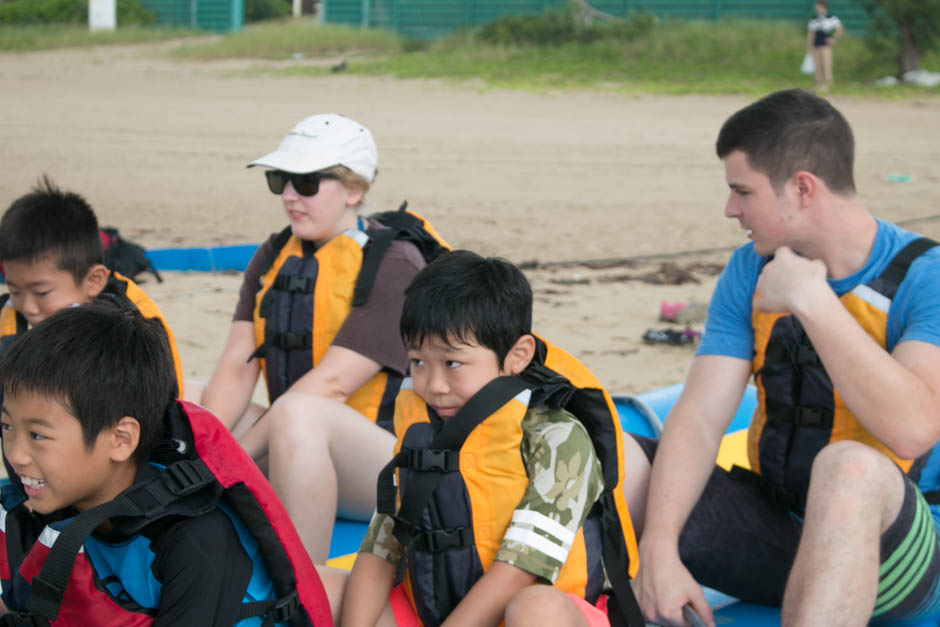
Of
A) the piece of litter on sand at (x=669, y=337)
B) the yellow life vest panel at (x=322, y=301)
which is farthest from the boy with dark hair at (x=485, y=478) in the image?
the piece of litter on sand at (x=669, y=337)

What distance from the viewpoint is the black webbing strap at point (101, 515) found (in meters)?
1.64

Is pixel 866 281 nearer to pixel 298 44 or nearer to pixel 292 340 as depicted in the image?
pixel 292 340

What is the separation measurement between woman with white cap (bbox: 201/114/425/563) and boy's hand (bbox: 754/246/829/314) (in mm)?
982

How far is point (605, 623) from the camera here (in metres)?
1.96

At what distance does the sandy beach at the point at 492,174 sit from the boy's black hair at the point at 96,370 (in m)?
1.56

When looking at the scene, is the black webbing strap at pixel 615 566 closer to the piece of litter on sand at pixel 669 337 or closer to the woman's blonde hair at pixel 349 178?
the woman's blonde hair at pixel 349 178

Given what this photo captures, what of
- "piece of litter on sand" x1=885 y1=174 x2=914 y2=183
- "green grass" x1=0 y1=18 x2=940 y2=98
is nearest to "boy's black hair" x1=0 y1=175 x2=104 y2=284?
"piece of litter on sand" x1=885 y1=174 x2=914 y2=183

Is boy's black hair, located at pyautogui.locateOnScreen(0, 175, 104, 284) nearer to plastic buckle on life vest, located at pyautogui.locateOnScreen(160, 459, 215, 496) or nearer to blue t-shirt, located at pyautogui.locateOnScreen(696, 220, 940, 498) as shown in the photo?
plastic buckle on life vest, located at pyautogui.locateOnScreen(160, 459, 215, 496)

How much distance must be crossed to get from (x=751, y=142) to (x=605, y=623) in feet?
3.68

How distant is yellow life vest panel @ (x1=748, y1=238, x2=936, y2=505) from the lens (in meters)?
2.35

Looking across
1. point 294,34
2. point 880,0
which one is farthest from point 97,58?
point 880,0

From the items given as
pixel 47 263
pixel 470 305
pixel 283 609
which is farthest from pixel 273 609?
pixel 47 263

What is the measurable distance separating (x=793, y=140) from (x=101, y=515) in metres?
1.64

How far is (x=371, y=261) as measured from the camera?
2900 mm
